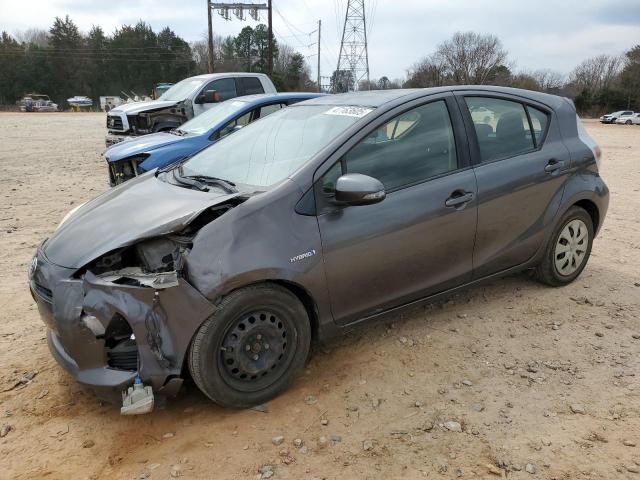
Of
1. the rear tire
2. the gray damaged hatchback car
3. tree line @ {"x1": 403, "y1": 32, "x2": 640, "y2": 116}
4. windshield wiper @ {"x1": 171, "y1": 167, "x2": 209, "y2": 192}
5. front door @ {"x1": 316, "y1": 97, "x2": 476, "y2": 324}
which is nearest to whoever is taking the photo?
the gray damaged hatchback car

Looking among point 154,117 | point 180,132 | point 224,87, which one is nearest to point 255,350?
point 180,132

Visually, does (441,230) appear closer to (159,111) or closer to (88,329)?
(88,329)

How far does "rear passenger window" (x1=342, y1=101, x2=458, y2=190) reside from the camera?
10.3ft

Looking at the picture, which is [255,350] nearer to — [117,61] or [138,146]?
[138,146]

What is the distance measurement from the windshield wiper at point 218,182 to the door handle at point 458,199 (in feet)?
4.61

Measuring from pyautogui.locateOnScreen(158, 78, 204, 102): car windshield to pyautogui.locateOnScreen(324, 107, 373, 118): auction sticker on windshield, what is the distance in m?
7.95

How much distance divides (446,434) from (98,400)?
201 centimetres

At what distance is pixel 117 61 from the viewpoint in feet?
230

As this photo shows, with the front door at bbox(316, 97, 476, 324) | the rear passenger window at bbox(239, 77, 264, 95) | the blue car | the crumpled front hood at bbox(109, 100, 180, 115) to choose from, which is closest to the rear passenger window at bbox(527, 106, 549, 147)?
the front door at bbox(316, 97, 476, 324)

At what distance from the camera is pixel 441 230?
131 inches

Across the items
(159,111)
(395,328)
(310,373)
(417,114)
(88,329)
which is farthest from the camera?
(159,111)

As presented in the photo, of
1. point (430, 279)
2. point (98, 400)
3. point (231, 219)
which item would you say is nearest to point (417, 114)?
point (430, 279)

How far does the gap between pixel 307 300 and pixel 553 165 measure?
2.34 m

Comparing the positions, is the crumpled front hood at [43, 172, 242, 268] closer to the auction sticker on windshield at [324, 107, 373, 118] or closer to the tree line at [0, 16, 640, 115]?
the auction sticker on windshield at [324, 107, 373, 118]
